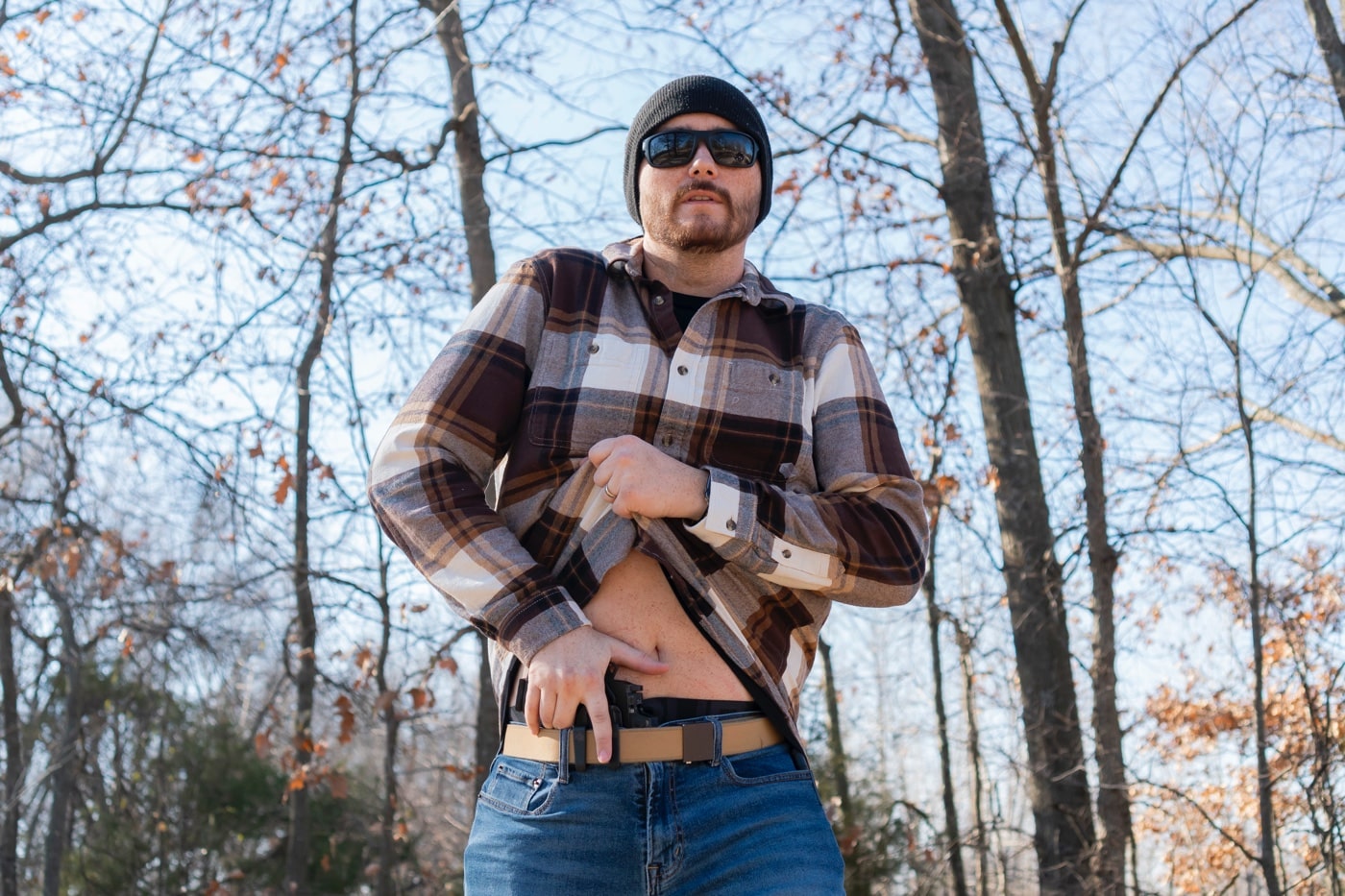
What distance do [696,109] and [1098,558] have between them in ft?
10.9

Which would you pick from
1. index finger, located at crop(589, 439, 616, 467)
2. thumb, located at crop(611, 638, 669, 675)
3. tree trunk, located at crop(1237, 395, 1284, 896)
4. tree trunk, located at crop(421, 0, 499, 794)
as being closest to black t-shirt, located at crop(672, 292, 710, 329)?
index finger, located at crop(589, 439, 616, 467)

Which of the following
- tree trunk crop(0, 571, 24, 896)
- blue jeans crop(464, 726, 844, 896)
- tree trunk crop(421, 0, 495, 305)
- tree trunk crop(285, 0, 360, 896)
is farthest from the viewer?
tree trunk crop(0, 571, 24, 896)

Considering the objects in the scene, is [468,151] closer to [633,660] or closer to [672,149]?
[672,149]

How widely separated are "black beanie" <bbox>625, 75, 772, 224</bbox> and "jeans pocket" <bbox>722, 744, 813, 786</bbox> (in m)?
1.04

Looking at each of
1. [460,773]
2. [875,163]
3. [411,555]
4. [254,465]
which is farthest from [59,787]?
[411,555]

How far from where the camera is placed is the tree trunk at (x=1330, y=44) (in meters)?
5.52

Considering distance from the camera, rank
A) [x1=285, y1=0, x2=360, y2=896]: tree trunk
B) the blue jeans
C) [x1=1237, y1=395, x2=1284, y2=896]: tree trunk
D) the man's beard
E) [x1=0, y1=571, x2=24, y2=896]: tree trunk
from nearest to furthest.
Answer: the blue jeans < the man's beard < [x1=1237, y1=395, x2=1284, y2=896]: tree trunk < [x1=285, y1=0, x2=360, y2=896]: tree trunk < [x1=0, y1=571, x2=24, y2=896]: tree trunk

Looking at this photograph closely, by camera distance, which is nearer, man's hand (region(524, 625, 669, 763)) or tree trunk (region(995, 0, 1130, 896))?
man's hand (region(524, 625, 669, 763))

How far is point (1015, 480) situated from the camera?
21.5 ft

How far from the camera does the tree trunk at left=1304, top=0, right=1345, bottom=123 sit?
18.1 ft

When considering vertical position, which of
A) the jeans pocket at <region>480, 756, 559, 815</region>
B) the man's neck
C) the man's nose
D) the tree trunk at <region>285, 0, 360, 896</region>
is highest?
the tree trunk at <region>285, 0, 360, 896</region>

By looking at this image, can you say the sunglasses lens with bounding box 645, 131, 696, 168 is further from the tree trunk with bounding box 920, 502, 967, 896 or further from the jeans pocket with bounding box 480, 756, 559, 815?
the tree trunk with bounding box 920, 502, 967, 896

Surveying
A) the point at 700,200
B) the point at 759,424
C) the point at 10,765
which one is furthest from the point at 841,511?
the point at 10,765

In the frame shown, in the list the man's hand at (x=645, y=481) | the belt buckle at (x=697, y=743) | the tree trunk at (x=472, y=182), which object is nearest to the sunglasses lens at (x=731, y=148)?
the man's hand at (x=645, y=481)
